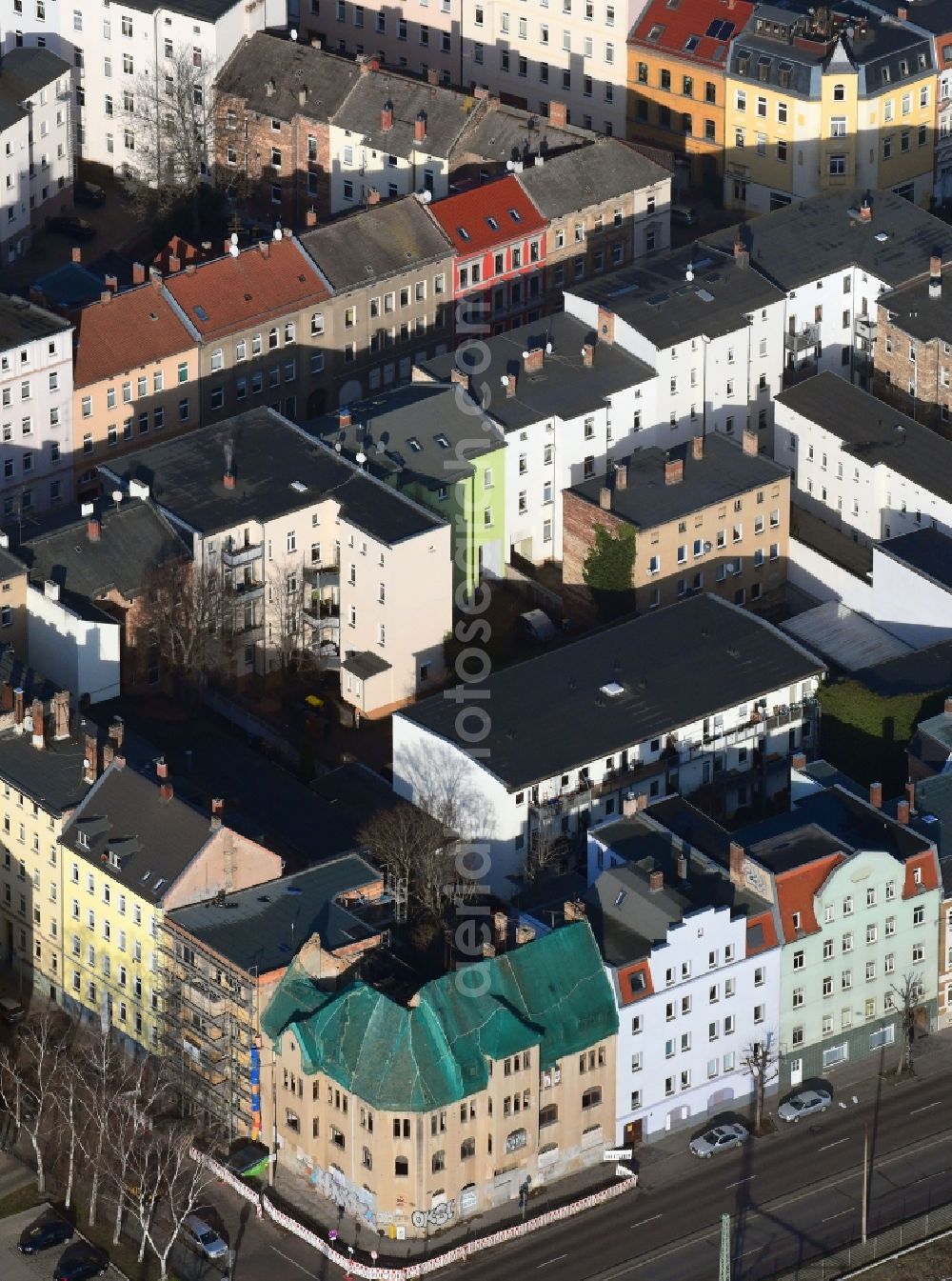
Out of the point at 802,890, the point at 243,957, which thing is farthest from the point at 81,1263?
the point at 802,890

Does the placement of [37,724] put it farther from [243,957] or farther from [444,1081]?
[444,1081]

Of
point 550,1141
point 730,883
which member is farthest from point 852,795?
point 550,1141

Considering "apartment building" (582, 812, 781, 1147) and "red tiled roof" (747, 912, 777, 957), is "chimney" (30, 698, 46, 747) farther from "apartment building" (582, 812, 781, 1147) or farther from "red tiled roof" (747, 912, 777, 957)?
"red tiled roof" (747, 912, 777, 957)

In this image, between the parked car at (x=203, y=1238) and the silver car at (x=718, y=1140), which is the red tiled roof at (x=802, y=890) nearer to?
the silver car at (x=718, y=1140)

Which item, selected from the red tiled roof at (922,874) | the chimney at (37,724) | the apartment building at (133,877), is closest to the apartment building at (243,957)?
the apartment building at (133,877)

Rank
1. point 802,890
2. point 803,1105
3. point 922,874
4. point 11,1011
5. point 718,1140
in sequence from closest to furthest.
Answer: point 718,1140
point 802,890
point 803,1105
point 922,874
point 11,1011

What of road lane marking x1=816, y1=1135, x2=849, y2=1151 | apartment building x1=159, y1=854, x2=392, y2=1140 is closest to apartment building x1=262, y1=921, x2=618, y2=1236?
apartment building x1=159, y1=854, x2=392, y2=1140
